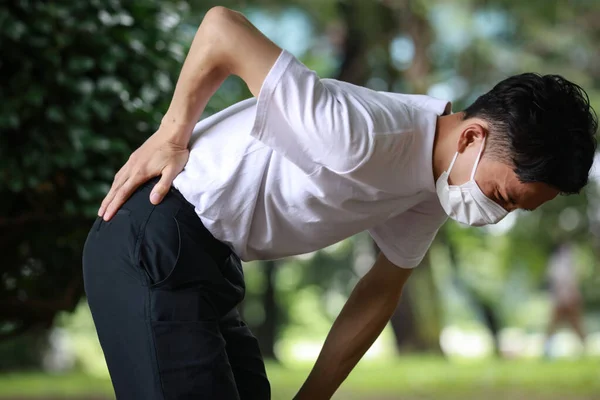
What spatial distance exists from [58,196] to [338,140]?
4.95 ft

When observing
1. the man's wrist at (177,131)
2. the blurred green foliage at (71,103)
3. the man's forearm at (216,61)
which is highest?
the blurred green foliage at (71,103)

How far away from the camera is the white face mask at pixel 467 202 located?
1.49m

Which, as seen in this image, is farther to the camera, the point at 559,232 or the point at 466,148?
the point at 559,232

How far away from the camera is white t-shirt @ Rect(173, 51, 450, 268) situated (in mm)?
1353

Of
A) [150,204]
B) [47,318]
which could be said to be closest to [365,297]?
[150,204]

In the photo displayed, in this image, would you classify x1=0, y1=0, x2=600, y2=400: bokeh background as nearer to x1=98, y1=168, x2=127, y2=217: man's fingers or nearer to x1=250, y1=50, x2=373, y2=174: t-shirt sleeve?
x1=98, y1=168, x2=127, y2=217: man's fingers

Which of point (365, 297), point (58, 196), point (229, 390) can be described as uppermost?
point (58, 196)

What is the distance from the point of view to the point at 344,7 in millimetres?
8430

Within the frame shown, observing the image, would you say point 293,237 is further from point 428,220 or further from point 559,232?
point 559,232

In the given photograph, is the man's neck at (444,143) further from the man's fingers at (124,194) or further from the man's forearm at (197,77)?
the man's fingers at (124,194)

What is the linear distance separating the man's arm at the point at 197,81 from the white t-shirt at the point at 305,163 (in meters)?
0.03

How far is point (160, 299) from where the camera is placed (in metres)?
1.41

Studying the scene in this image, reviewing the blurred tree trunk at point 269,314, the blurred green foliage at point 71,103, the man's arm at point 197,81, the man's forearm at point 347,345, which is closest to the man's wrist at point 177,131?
the man's arm at point 197,81

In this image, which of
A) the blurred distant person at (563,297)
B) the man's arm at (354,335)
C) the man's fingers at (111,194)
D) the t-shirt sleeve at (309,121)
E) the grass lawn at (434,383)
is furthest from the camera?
the blurred distant person at (563,297)
